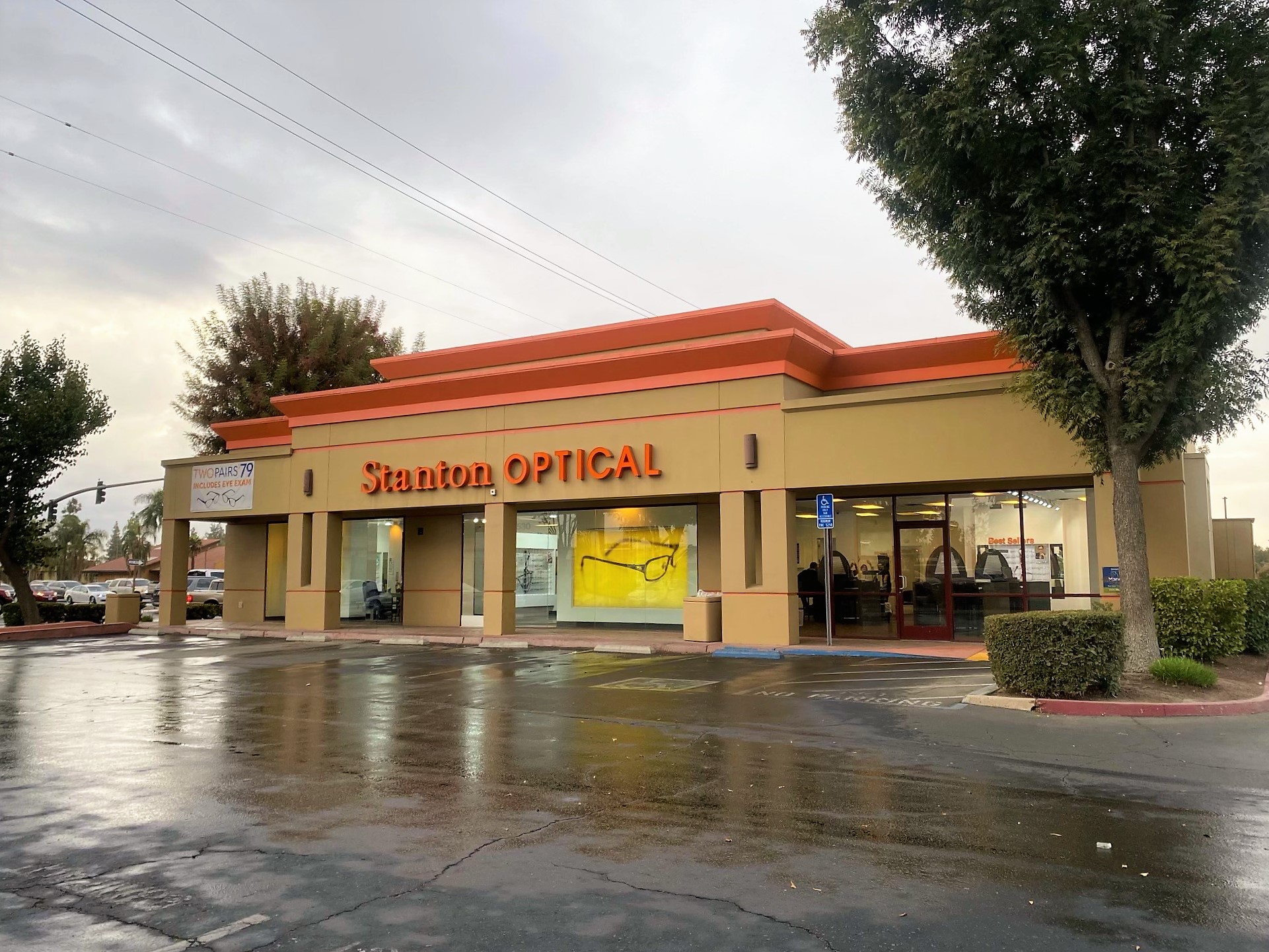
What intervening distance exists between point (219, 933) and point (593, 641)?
17047 mm

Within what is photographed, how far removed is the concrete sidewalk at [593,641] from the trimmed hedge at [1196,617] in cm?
309

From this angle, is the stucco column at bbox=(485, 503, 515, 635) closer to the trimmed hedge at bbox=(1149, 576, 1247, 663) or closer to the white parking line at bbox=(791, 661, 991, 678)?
the white parking line at bbox=(791, 661, 991, 678)

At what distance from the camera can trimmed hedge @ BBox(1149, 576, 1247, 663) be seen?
46.8 feet

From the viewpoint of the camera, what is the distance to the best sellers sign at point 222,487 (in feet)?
94.4

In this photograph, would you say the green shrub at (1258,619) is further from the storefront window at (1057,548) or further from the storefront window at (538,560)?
the storefront window at (538,560)

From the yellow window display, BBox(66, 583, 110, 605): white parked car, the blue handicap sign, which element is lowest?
BBox(66, 583, 110, 605): white parked car

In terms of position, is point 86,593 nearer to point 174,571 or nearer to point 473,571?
point 174,571

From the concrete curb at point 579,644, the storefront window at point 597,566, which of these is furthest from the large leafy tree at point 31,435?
the storefront window at point 597,566

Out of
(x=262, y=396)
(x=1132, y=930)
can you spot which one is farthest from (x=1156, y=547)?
(x=262, y=396)

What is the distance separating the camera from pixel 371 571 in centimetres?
3012

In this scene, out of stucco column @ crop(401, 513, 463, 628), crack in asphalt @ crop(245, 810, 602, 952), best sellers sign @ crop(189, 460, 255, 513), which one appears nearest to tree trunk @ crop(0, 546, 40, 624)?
best sellers sign @ crop(189, 460, 255, 513)

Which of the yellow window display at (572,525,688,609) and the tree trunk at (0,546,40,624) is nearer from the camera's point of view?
the yellow window display at (572,525,688,609)

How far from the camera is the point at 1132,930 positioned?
463 cm

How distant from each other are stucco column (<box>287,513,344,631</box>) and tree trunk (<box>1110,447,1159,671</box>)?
2065cm
